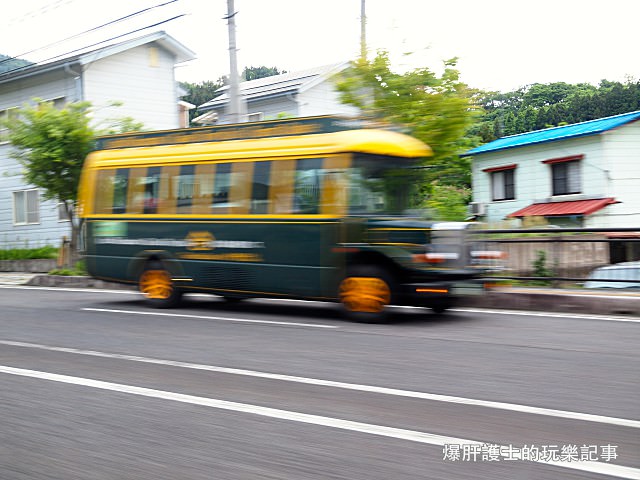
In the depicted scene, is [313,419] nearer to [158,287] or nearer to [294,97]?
[158,287]

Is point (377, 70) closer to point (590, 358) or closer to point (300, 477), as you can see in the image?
point (590, 358)

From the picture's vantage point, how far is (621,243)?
37.8ft

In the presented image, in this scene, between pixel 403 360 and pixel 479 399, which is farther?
pixel 403 360

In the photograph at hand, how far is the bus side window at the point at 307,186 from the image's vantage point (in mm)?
10609

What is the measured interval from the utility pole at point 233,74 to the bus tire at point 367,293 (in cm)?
704

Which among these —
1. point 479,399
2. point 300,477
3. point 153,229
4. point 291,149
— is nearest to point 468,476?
point 300,477

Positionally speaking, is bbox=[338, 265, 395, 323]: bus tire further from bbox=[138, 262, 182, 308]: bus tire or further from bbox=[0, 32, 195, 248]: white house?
bbox=[0, 32, 195, 248]: white house

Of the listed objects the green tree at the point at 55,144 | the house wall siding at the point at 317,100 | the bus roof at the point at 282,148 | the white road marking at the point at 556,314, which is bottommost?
the white road marking at the point at 556,314

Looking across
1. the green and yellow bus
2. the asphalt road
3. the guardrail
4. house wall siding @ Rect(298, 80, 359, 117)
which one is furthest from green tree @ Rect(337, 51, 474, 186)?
house wall siding @ Rect(298, 80, 359, 117)

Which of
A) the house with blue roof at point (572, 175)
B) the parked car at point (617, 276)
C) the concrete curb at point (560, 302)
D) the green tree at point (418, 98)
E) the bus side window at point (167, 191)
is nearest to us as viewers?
the concrete curb at point (560, 302)

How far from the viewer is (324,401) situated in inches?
225

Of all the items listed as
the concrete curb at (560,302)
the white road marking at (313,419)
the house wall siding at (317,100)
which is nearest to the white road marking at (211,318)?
the concrete curb at (560,302)

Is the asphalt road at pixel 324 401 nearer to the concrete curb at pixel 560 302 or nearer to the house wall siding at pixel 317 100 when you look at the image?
the concrete curb at pixel 560 302

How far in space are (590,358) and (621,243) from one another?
4.80m
